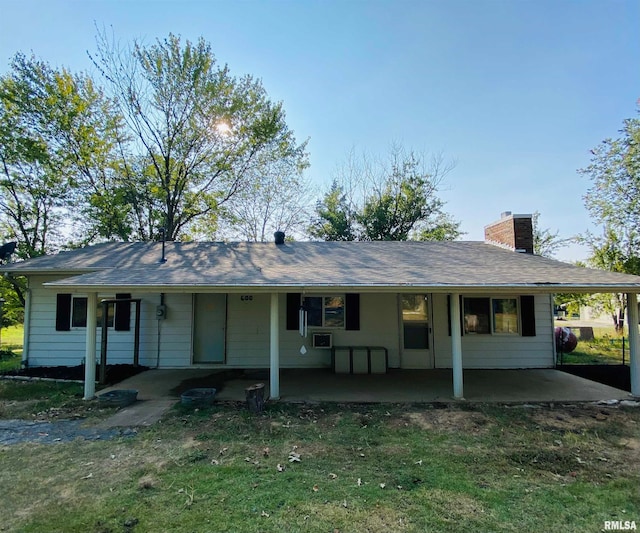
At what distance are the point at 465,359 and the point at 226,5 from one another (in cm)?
1051

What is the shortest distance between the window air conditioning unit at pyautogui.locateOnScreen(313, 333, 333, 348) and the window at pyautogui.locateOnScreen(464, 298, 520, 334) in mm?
3461

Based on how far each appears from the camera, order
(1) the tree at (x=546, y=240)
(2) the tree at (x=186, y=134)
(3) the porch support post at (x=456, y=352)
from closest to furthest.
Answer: (3) the porch support post at (x=456, y=352) → (2) the tree at (x=186, y=134) → (1) the tree at (x=546, y=240)

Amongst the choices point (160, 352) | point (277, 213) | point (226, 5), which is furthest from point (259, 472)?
point (277, 213)

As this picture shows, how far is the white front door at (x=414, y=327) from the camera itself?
27.3 feet

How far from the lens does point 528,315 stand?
8.37m

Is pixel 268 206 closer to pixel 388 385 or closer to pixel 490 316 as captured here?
pixel 490 316

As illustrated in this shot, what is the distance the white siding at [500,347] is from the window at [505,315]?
0.20 meters

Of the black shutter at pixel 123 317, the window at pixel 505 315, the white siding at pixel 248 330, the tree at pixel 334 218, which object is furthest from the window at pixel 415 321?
the tree at pixel 334 218

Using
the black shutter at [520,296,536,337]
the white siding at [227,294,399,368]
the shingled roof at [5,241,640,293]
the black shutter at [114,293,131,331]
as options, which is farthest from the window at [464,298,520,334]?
the black shutter at [114,293,131,331]

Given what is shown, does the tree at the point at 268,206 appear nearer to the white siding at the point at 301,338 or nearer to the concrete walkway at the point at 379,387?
the white siding at the point at 301,338

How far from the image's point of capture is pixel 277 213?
759 inches

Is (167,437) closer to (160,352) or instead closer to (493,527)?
(493,527)

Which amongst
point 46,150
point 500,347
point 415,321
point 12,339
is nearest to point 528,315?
point 500,347

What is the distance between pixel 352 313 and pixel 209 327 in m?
3.70
